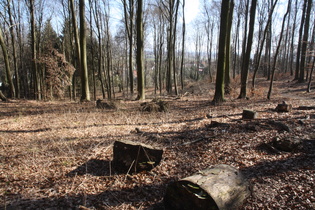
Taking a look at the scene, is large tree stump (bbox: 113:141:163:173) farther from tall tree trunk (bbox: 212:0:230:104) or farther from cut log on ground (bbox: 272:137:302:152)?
tall tree trunk (bbox: 212:0:230:104)

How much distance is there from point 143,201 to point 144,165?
0.93 metres

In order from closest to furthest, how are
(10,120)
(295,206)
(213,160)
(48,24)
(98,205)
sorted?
(295,206) < (98,205) < (213,160) < (10,120) < (48,24)

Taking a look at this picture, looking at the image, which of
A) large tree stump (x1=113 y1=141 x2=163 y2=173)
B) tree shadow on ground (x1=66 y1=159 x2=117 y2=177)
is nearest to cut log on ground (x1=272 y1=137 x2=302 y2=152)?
Result: large tree stump (x1=113 y1=141 x2=163 y2=173)

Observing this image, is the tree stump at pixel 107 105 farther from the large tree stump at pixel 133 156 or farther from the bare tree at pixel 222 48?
the large tree stump at pixel 133 156

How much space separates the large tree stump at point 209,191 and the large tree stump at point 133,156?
1.21 meters

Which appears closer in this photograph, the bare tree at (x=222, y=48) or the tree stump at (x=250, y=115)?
the tree stump at (x=250, y=115)

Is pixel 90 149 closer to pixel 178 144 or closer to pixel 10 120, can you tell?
pixel 178 144

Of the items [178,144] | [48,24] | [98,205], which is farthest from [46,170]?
[48,24]

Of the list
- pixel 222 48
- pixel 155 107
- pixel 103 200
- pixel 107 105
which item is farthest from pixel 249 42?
pixel 103 200

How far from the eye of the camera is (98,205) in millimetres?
3150

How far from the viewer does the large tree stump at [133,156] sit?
405 cm

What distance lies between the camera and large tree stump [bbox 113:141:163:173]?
4047 millimetres

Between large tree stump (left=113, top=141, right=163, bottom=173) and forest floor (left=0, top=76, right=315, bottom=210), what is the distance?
16cm

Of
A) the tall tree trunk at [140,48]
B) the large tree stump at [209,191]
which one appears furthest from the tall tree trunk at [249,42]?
the large tree stump at [209,191]
